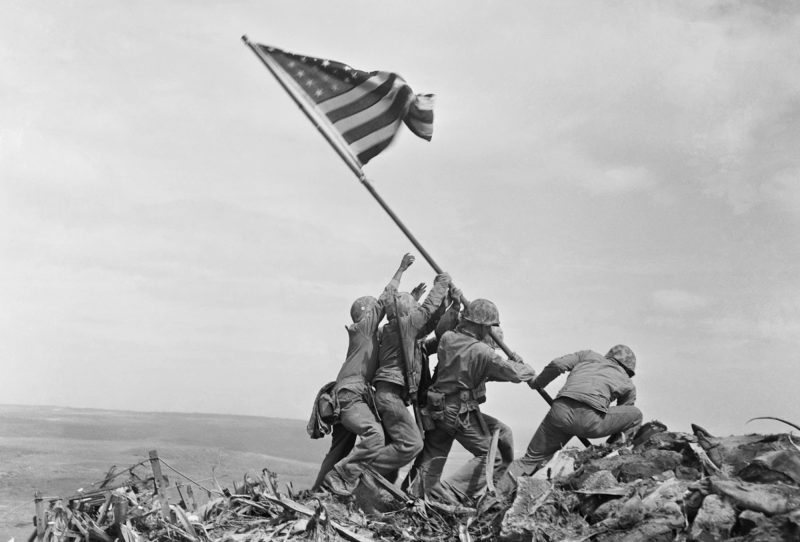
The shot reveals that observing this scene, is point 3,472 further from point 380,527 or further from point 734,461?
point 734,461

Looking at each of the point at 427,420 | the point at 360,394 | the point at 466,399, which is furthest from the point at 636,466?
the point at 360,394

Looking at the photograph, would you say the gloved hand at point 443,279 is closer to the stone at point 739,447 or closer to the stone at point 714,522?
the stone at point 739,447

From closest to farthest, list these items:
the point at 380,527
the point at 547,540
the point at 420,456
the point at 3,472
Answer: the point at 547,540, the point at 380,527, the point at 420,456, the point at 3,472

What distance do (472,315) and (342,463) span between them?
93.1 inches

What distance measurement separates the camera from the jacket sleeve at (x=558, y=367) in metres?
10.8

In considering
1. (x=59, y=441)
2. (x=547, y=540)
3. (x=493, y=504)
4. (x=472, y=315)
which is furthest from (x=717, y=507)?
(x=59, y=441)

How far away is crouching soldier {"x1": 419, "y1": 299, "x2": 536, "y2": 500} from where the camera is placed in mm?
10273

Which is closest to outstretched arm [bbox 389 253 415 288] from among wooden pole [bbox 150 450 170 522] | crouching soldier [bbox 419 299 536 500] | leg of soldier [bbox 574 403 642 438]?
crouching soldier [bbox 419 299 536 500]

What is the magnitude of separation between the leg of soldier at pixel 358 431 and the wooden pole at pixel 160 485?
227 cm

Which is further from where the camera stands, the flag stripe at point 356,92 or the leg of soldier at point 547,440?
the flag stripe at point 356,92

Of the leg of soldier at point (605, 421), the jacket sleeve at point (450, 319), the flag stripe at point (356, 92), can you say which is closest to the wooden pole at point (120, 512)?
the jacket sleeve at point (450, 319)

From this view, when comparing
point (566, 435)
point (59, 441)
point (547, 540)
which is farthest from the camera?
point (59, 441)

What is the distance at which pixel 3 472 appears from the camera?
56.5 feet

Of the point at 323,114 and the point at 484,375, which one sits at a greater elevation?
the point at 323,114
